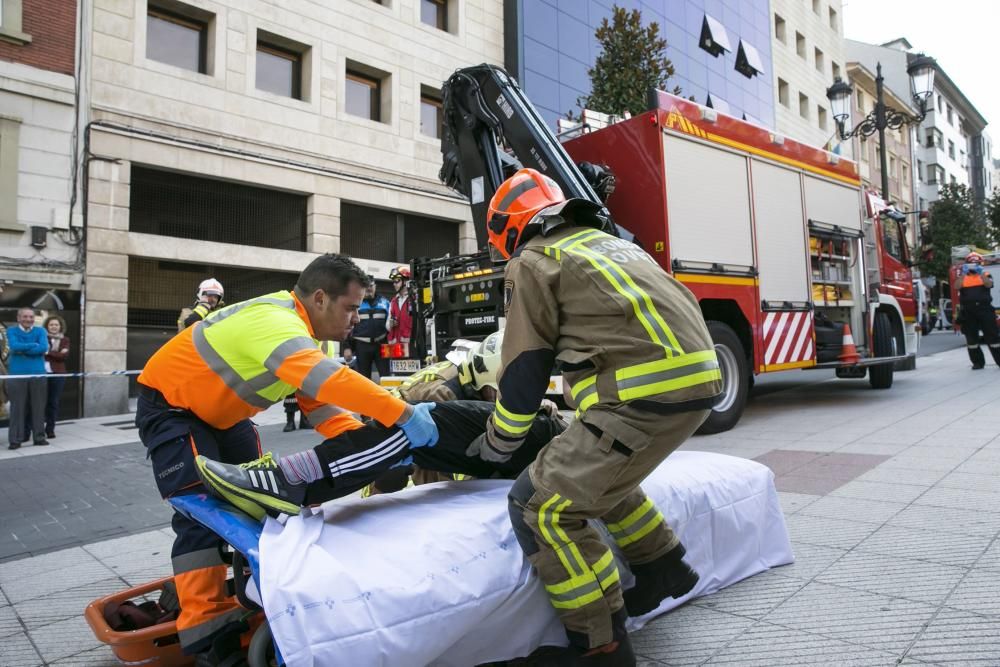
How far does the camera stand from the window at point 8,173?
9.59m

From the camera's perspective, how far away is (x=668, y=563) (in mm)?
2301

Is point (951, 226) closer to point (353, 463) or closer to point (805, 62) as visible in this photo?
point (805, 62)

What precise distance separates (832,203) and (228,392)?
8021 millimetres

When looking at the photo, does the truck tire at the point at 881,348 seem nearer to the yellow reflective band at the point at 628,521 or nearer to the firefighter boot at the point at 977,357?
the firefighter boot at the point at 977,357

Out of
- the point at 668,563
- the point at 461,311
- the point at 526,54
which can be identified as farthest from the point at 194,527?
the point at 526,54

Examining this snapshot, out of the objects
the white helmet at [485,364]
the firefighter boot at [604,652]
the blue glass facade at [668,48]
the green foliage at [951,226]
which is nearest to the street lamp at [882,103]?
the blue glass facade at [668,48]

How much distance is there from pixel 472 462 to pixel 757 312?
510 cm

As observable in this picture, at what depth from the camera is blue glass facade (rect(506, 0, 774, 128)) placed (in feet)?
55.2

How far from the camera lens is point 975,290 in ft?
34.3

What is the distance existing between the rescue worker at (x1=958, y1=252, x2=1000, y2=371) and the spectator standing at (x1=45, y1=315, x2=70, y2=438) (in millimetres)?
12971

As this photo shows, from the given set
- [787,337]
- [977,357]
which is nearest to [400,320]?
[787,337]

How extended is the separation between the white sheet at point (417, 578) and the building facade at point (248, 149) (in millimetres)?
9907

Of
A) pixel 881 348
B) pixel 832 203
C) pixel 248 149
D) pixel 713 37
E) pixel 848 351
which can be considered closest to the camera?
pixel 848 351

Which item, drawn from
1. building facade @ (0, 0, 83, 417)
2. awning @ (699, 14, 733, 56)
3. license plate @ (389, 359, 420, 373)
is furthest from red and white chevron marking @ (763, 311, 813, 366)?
awning @ (699, 14, 733, 56)
